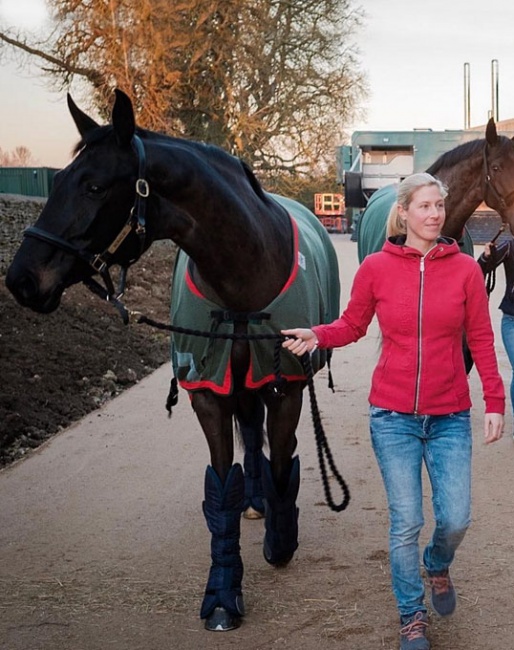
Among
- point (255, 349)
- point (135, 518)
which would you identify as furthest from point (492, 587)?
point (135, 518)

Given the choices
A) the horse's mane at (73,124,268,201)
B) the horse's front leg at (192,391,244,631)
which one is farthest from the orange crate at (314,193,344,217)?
the horse's front leg at (192,391,244,631)

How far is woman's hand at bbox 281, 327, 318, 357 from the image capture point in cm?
332

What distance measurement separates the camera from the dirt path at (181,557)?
3.44 meters

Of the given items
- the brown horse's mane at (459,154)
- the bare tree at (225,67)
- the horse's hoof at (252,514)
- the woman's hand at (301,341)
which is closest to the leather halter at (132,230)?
the woman's hand at (301,341)

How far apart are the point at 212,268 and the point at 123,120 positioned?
65cm

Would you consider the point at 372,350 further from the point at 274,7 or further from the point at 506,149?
the point at 274,7

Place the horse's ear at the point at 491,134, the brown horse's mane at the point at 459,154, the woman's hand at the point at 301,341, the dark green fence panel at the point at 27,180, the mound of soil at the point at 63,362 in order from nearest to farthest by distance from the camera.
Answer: the woman's hand at the point at 301,341 → the horse's ear at the point at 491,134 → the brown horse's mane at the point at 459,154 → the mound of soil at the point at 63,362 → the dark green fence panel at the point at 27,180

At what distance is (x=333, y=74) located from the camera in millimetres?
23562

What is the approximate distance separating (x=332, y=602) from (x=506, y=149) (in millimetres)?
3229

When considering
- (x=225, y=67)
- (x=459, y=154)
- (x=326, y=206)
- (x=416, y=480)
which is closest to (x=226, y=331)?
(x=416, y=480)

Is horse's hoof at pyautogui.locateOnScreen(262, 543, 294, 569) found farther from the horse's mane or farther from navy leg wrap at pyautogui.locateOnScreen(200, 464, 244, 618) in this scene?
the horse's mane

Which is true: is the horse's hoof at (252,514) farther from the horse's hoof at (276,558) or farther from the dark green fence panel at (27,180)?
the dark green fence panel at (27,180)

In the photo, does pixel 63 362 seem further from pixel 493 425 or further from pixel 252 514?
Answer: pixel 493 425

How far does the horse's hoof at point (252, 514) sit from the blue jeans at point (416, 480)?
67.0 inches
